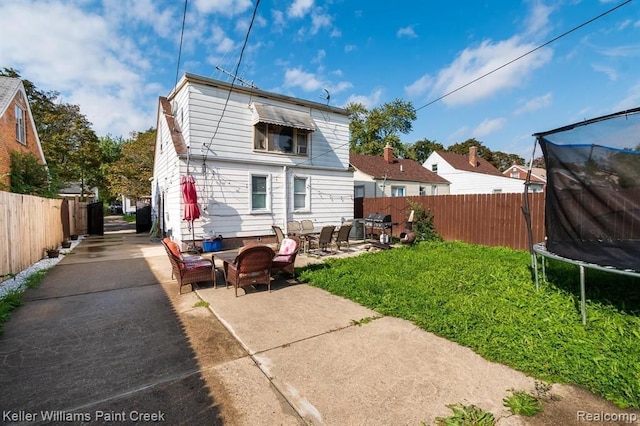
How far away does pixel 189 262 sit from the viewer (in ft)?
20.3

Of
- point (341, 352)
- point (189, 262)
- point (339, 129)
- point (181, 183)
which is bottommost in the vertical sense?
point (341, 352)

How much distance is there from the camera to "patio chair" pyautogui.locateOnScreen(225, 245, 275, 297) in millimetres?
5404

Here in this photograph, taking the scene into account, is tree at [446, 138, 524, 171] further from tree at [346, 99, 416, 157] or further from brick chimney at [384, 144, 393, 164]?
brick chimney at [384, 144, 393, 164]

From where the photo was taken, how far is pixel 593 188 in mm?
5129

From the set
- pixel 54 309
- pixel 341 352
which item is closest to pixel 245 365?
pixel 341 352

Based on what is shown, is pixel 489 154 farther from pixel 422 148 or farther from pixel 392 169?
pixel 392 169

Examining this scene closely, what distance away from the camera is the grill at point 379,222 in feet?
36.8

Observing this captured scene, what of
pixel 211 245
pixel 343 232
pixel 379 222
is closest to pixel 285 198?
pixel 343 232

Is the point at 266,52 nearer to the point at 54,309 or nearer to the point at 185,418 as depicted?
the point at 54,309

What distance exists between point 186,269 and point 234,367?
10.5ft

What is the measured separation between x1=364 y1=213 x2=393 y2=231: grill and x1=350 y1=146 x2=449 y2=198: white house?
772cm

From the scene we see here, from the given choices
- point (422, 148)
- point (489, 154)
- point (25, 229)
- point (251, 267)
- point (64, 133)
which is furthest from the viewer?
point (489, 154)

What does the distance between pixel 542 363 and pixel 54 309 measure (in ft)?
23.5

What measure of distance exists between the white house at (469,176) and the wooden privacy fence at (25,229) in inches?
1105
